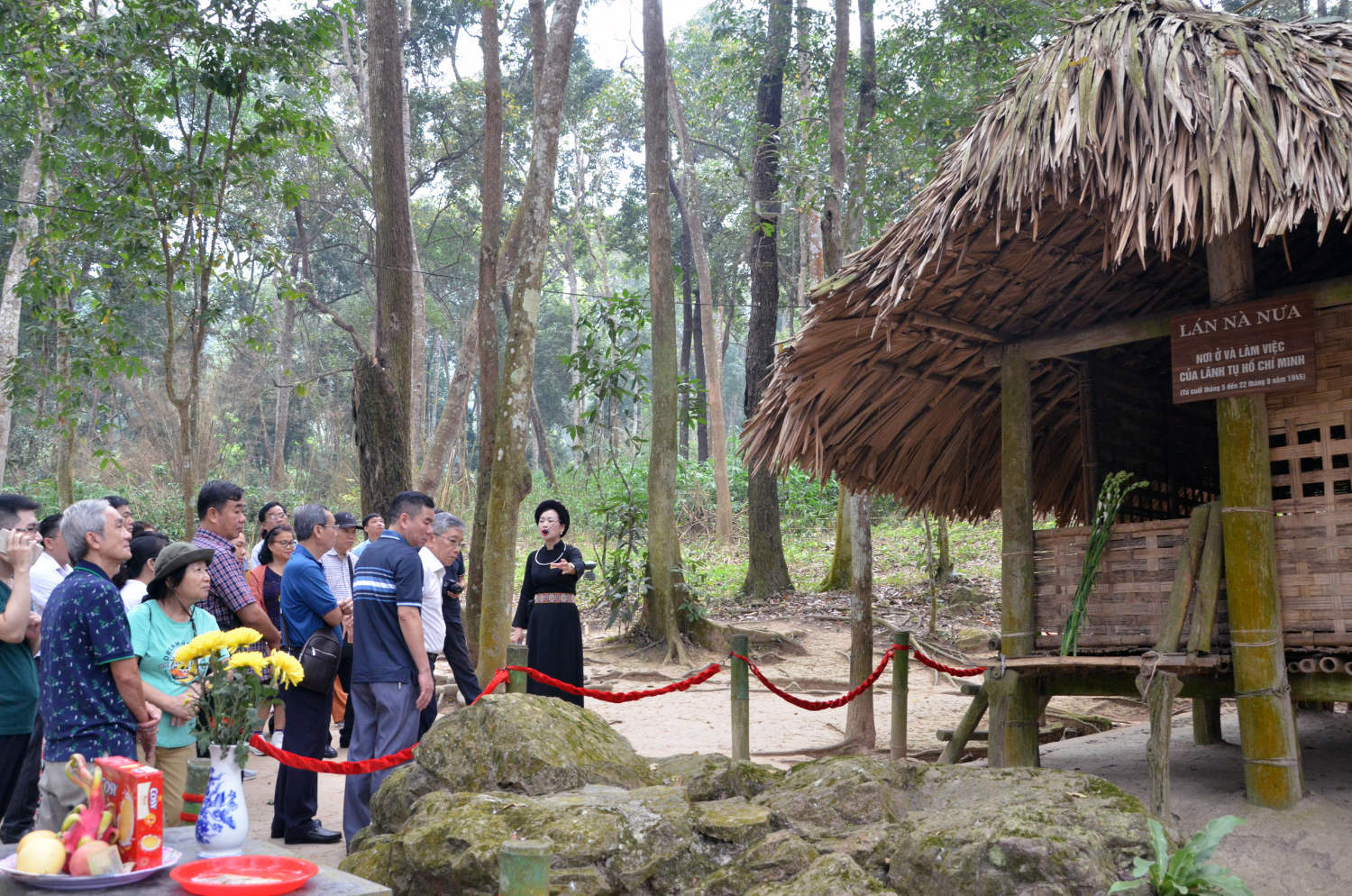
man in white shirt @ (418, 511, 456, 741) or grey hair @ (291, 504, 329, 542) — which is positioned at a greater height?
grey hair @ (291, 504, 329, 542)

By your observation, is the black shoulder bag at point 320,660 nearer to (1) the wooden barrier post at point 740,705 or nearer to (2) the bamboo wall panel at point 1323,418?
(1) the wooden barrier post at point 740,705

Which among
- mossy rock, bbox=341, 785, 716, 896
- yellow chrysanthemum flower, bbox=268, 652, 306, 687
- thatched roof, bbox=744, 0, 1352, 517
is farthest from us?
thatched roof, bbox=744, 0, 1352, 517

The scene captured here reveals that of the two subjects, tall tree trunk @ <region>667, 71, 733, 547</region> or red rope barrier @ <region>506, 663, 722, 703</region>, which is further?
tall tree trunk @ <region>667, 71, 733, 547</region>

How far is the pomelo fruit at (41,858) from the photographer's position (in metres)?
2.37

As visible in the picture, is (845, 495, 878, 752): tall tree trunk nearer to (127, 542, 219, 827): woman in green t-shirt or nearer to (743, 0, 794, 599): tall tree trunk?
(127, 542, 219, 827): woman in green t-shirt

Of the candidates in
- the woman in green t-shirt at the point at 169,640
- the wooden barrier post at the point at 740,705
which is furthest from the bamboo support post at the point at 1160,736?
the woman in green t-shirt at the point at 169,640

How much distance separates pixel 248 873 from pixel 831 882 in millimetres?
1898

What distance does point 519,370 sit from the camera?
26.6 ft

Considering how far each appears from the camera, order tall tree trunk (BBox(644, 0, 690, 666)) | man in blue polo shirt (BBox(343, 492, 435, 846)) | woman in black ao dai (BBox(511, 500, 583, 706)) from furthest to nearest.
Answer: tall tree trunk (BBox(644, 0, 690, 666)) → woman in black ao dai (BBox(511, 500, 583, 706)) → man in blue polo shirt (BBox(343, 492, 435, 846))

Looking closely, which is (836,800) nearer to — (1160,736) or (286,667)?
(1160,736)

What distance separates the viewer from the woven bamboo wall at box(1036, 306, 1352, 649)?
4.63 metres

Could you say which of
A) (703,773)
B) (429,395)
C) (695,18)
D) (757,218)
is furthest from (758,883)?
(429,395)

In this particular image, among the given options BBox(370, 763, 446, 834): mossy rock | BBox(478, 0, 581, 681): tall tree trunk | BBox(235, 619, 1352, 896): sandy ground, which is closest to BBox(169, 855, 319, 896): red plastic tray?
BBox(370, 763, 446, 834): mossy rock

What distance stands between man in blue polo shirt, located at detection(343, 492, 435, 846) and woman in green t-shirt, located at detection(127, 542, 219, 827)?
3.22ft
